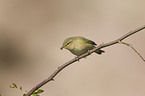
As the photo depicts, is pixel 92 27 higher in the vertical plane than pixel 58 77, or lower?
higher

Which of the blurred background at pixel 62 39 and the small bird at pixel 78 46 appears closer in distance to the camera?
the small bird at pixel 78 46

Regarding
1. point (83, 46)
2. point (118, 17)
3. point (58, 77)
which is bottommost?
point (83, 46)

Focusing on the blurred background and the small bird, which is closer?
the small bird

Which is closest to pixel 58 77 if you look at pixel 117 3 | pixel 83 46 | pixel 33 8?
pixel 33 8

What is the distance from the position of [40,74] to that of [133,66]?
292 centimetres

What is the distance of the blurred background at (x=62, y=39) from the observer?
764cm

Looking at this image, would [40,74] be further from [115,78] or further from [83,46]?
[83,46]

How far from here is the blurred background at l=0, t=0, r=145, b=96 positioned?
7641 millimetres

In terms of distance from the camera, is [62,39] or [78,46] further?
[62,39]

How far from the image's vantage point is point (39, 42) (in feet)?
26.5

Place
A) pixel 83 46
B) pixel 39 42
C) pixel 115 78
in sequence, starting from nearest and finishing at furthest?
pixel 83 46, pixel 115 78, pixel 39 42

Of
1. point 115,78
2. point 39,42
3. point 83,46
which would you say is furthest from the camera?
point 39,42

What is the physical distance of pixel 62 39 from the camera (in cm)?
800

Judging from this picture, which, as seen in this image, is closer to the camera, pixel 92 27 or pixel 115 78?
pixel 115 78
